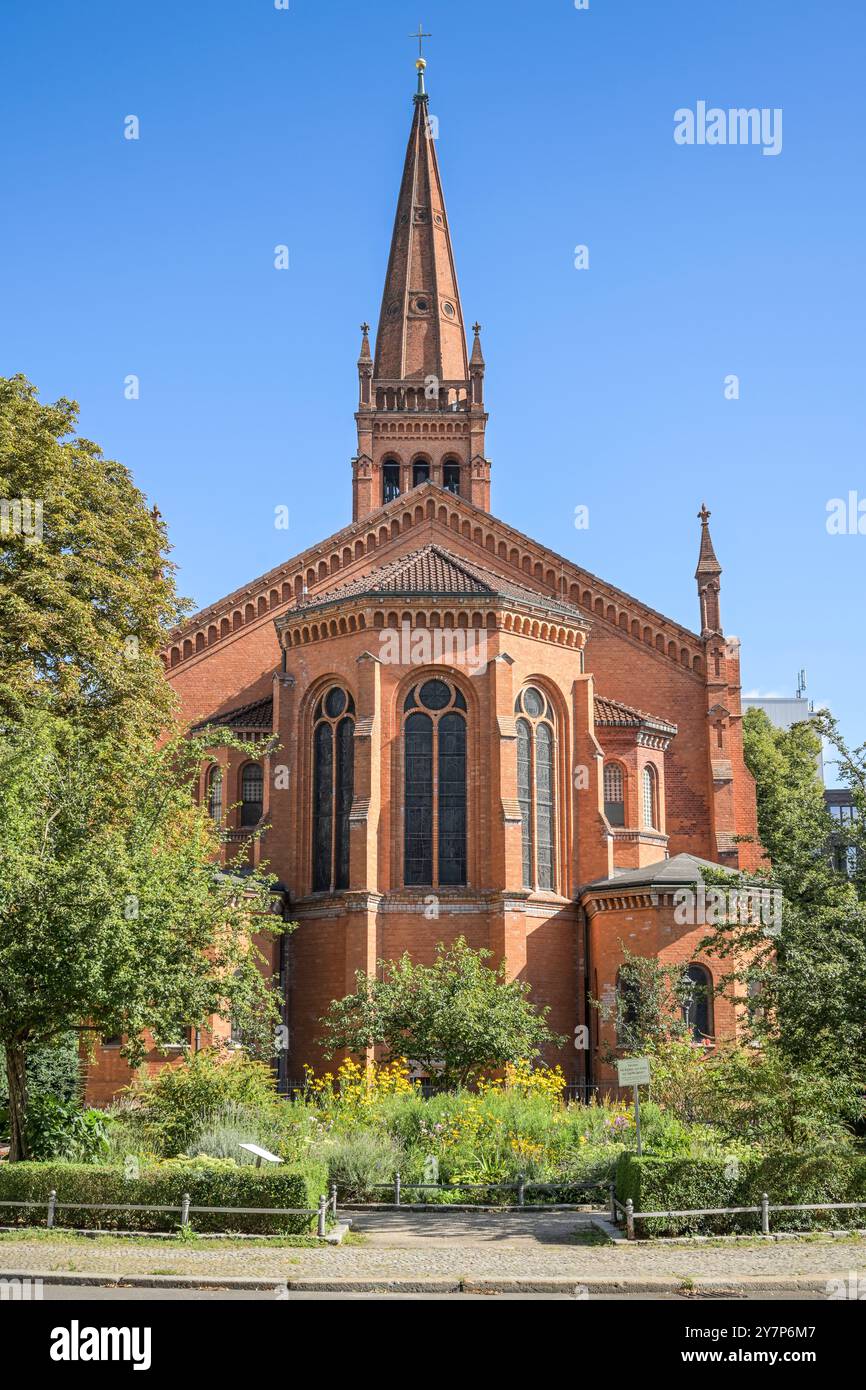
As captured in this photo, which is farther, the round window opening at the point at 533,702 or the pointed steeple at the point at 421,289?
the pointed steeple at the point at 421,289

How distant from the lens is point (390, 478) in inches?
2426

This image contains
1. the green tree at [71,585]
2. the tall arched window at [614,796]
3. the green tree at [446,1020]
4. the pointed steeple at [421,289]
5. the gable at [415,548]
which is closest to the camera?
the green tree at [446,1020]

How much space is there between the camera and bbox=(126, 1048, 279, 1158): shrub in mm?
22828

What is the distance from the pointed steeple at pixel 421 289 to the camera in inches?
2490

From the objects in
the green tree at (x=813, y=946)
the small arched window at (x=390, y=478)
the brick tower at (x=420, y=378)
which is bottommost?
the green tree at (x=813, y=946)

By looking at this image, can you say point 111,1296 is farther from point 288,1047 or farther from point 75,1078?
point 288,1047

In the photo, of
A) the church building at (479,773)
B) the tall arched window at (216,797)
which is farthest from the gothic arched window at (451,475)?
the tall arched window at (216,797)

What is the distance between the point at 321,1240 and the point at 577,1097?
1719cm

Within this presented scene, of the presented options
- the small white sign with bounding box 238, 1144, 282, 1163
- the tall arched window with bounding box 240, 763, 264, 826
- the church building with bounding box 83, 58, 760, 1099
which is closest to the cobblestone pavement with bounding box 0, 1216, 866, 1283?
the small white sign with bounding box 238, 1144, 282, 1163

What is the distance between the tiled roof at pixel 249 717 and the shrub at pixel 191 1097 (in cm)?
1946

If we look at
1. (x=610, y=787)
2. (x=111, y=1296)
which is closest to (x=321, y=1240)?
(x=111, y=1296)

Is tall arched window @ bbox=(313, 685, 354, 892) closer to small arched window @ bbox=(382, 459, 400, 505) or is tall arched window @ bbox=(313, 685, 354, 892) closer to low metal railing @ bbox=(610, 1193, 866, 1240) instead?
low metal railing @ bbox=(610, 1193, 866, 1240)

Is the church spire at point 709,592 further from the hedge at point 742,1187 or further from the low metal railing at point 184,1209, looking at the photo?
Answer: the low metal railing at point 184,1209

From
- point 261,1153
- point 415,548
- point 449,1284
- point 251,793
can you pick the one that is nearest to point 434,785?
point 251,793
